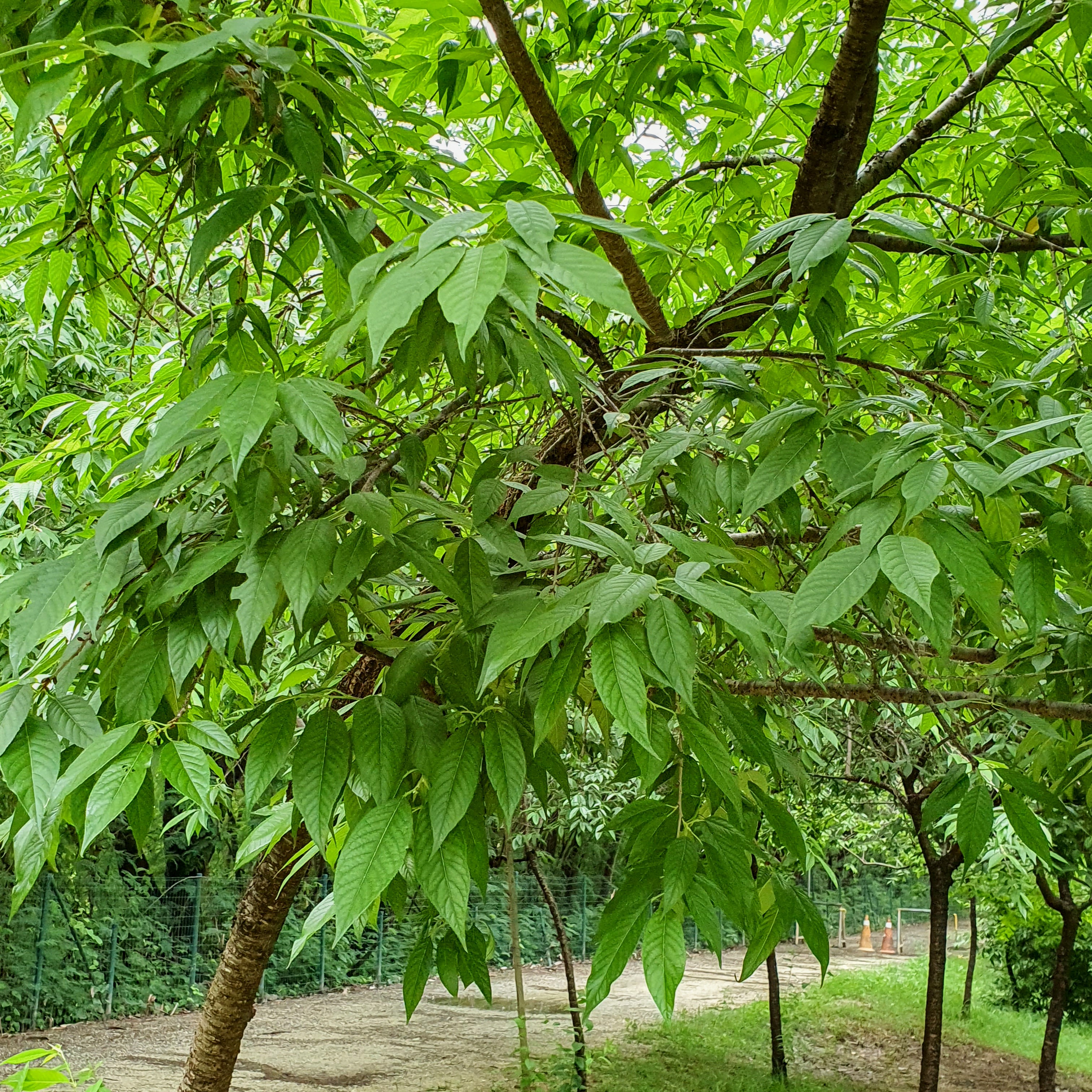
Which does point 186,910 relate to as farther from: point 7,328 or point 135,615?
point 135,615

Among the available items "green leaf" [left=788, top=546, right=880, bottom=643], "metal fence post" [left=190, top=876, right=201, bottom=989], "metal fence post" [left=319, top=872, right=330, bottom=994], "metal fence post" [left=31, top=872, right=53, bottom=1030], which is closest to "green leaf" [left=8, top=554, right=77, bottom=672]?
"green leaf" [left=788, top=546, right=880, bottom=643]

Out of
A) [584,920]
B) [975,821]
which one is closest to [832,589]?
[975,821]

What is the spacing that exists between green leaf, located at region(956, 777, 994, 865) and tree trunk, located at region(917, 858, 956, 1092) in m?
6.04

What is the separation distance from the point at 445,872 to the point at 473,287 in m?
0.56

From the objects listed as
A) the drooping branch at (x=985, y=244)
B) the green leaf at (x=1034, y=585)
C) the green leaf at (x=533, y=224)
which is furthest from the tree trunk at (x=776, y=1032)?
the green leaf at (x=533, y=224)

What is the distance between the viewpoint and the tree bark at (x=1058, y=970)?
7141 millimetres

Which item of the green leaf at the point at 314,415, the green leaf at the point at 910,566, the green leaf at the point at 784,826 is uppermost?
the green leaf at the point at 314,415

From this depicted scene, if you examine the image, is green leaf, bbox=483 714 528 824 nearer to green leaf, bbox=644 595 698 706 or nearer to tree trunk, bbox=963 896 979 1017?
green leaf, bbox=644 595 698 706

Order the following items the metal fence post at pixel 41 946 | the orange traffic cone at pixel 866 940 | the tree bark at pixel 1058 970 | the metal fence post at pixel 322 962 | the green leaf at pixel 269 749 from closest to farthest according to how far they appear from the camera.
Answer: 1. the green leaf at pixel 269 749
2. the tree bark at pixel 1058 970
3. the metal fence post at pixel 41 946
4. the metal fence post at pixel 322 962
5. the orange traffic cone at pixel 866 940

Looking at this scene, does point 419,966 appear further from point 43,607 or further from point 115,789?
point 43,607

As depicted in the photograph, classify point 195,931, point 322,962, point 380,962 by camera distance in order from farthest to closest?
1. point 380,962
2. point 322,962
3. point 195,931

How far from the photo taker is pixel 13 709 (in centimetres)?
110

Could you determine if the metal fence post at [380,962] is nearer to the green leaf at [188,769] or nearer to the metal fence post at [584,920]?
the metal fence post at [584,920]

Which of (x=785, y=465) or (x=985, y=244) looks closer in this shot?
(x=785, y=465)
